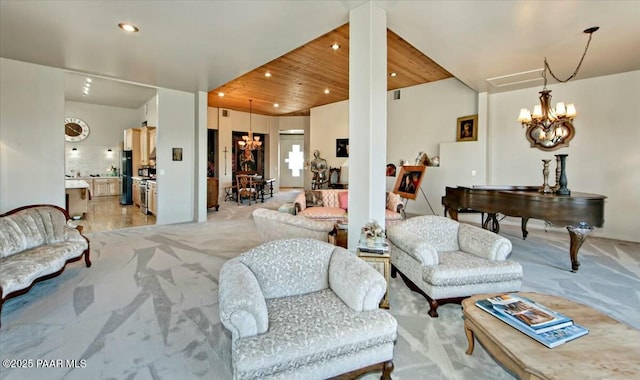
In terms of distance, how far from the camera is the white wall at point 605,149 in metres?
5.25

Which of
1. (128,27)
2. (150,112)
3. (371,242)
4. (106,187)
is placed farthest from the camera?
(106,187)

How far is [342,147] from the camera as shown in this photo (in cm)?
930

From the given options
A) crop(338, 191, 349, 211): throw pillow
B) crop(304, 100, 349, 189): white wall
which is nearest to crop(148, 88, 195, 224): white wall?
crop(338, 191, 349, 211): throw pillow

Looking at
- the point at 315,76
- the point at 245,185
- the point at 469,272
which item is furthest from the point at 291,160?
the point at 469,272

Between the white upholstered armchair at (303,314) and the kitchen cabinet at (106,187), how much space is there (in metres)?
10.5

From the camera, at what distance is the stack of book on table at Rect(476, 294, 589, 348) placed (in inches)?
62.1

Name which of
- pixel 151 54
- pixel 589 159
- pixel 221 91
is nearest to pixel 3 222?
pixel 151 54

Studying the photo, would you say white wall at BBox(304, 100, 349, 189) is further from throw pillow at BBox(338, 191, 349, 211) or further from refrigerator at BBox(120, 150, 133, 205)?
refrigerator at BBox(120, 150, 133, 205)

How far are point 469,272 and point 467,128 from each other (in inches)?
200

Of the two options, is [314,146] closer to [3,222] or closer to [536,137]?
[536,137]

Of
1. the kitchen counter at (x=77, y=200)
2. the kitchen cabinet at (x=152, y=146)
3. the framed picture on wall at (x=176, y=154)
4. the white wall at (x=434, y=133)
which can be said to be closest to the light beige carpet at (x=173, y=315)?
the framed picture on wall at (x=176, y=154)

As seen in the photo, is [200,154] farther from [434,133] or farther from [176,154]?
[434,133]

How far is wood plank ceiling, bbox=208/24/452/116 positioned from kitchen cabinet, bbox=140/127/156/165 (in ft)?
6.38

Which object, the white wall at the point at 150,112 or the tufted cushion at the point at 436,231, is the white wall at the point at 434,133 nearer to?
the tufted cushion at the point at 436,231
